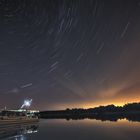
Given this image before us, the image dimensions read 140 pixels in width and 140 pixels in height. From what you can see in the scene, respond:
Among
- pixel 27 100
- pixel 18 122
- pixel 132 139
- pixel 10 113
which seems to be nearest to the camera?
pixel 132 139

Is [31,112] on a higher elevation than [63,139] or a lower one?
higher

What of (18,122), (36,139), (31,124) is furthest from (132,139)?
(31,124)

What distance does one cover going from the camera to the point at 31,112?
132m

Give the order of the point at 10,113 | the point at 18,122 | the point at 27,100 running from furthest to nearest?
the point at 27,100
the point at 10,113
the point at 18,122

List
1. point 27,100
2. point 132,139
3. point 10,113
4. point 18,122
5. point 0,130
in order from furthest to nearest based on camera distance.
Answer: point 27,100 → point 10,113 → point 18,122 → point 0,130 → point 132,139

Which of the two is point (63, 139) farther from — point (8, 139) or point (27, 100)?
point (27, 100)

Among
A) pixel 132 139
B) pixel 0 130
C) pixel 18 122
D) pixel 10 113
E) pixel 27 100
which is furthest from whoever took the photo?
pixel 27 100

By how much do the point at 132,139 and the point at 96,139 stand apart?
622 cm

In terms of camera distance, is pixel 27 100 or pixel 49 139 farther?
pixel 27 100

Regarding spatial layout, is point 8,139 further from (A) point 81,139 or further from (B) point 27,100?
(B) point 27,100

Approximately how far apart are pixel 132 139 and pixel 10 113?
69.1 m

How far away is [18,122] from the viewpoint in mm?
96875

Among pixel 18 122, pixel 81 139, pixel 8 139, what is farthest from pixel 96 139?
pixel 18 122

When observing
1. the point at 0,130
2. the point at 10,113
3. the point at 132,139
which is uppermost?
the point at 10,113
